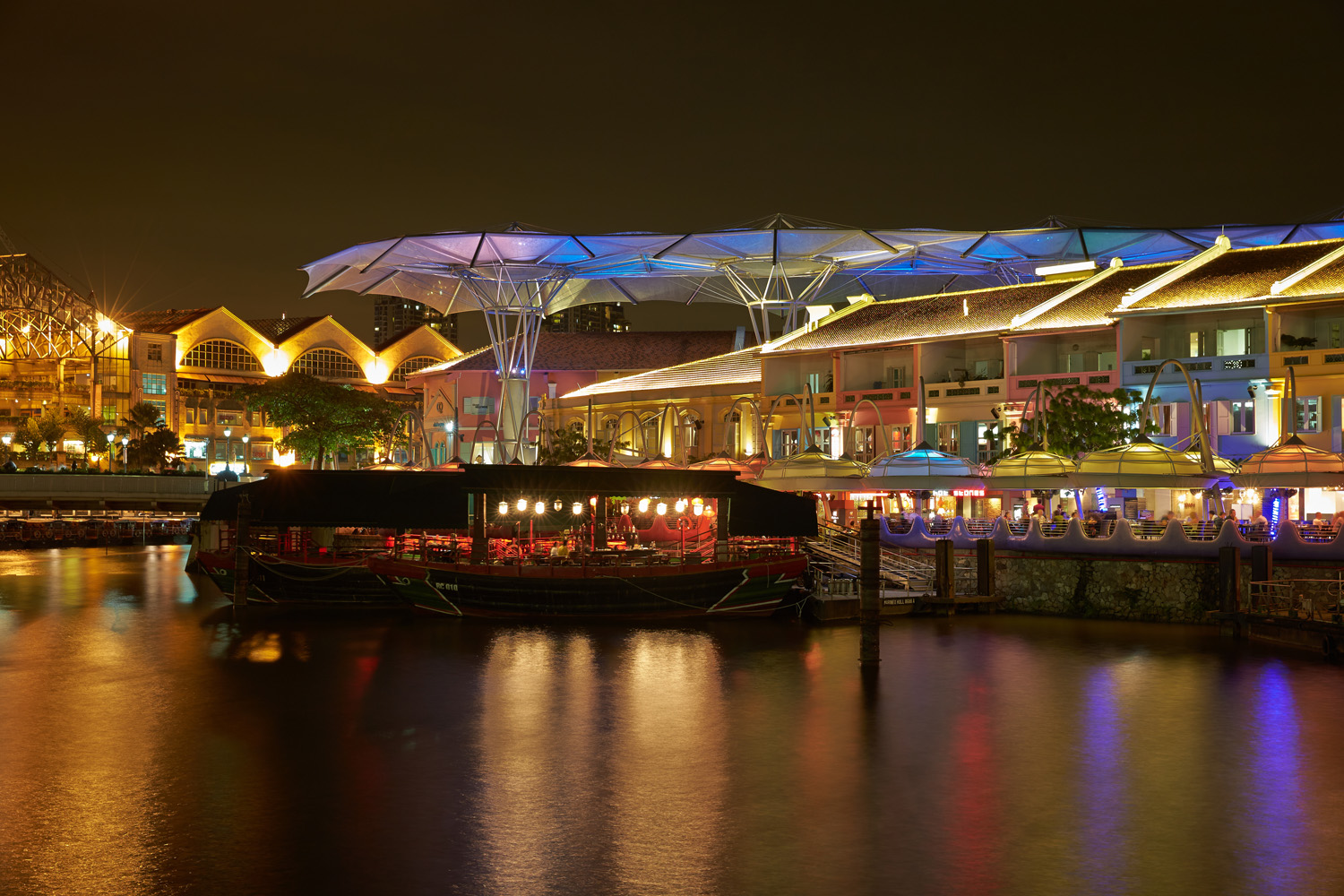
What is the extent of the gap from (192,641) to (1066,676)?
2626 centimetres

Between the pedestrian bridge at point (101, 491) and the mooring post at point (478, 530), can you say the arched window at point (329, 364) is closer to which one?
the pedestrian bridge at point (101, 491)

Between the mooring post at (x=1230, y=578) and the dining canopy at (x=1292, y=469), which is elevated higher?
the dining canopy at (x=1292, y=469)

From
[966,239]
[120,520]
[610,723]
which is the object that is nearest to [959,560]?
[610,723]

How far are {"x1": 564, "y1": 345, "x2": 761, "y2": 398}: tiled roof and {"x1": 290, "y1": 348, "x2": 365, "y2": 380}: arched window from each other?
206 feet

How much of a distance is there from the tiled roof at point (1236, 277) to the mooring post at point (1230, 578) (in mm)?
17094

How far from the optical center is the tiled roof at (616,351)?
97750 millimetres

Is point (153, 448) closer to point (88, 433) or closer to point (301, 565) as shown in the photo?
point (88, 433)

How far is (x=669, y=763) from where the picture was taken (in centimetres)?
2588

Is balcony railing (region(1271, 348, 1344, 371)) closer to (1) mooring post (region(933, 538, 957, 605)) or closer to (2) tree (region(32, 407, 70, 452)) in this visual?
(1) mooring post (region(933, 538, 957, 605))

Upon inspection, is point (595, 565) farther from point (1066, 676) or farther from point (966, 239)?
point (966, 239)

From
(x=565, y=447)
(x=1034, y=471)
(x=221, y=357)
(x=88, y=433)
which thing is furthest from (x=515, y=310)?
(x=221, y=357)

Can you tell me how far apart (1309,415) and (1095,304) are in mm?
11700

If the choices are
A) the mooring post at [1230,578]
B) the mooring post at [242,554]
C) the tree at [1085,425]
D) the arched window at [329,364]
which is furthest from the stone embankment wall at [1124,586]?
the arched window at [329,364]

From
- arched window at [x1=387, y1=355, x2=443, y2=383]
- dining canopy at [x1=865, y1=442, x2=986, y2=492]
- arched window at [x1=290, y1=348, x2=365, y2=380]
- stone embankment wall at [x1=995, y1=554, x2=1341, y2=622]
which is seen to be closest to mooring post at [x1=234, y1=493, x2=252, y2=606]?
dining canopy at [x1=865, y1=442, x2=986, y2=492]
